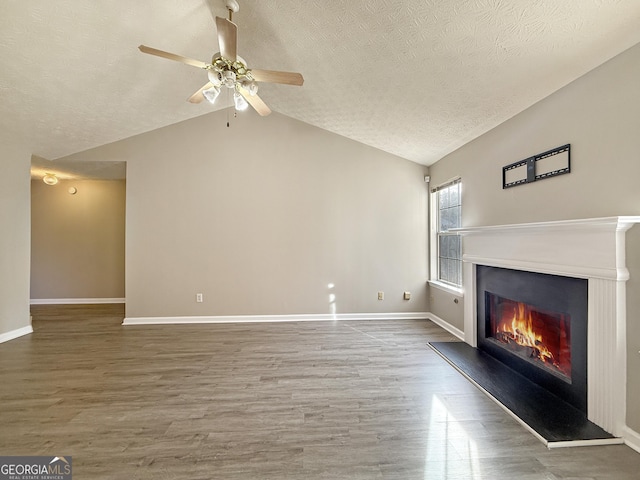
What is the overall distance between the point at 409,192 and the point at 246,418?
3.89 metres

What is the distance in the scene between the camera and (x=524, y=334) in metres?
2.59

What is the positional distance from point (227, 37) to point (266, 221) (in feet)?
8.77

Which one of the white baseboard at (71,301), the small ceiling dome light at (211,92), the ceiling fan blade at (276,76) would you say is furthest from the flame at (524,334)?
the white baseboard at (71,301)

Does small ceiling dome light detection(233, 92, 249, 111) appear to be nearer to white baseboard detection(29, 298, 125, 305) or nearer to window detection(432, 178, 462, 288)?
window detection(432, 178, 462, 288)

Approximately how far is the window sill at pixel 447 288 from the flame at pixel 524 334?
788 millimetres

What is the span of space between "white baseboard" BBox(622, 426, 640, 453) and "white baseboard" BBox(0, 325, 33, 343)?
6184 millimetres

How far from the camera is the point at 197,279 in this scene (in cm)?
433

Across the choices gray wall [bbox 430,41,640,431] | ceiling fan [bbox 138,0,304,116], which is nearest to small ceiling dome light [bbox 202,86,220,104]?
ceiling fan [bbox 138,0,304,116]

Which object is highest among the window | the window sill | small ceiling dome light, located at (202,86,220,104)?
small ceiling dome light, located at (202,86,220,104)

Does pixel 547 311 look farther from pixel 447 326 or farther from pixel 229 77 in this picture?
pixel 229 77

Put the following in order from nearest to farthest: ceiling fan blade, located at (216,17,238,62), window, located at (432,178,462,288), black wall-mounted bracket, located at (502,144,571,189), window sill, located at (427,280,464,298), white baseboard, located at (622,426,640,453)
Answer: white baseboard, located at (622,426,640,453) → ceiling fan blade, located at (216,17,238,62) → black wall-mounted bracket, located at (502,144,571,189) → window sill, located at (427,280,464,298) → window, located at (432,178,462,288)

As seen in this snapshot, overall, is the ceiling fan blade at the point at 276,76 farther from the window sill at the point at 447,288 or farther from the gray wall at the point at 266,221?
the window sill at the point at 447,288

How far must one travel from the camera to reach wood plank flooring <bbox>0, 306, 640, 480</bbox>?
1533mm

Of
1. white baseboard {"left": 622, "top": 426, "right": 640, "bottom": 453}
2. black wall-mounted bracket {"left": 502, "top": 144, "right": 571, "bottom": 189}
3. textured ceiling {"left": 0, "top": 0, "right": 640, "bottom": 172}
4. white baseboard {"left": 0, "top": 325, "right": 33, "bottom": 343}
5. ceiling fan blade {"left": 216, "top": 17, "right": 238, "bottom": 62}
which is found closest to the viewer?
white baseboard {"left": 622, "top": 426, "right": 640, "bottom": 453}
